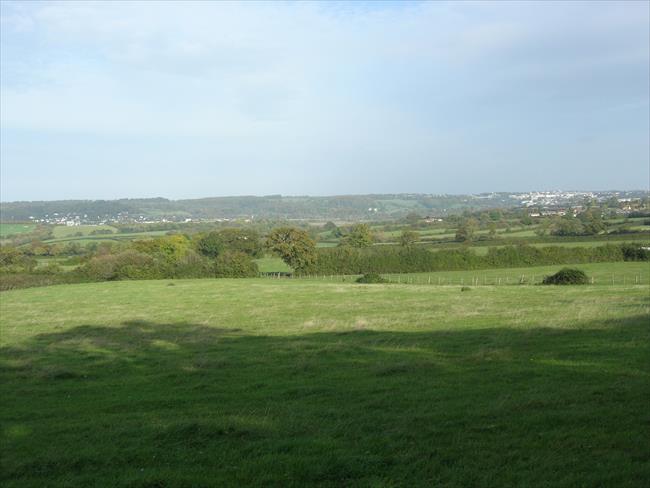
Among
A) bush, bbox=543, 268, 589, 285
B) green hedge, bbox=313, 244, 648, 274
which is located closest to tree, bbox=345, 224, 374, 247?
green hedge, bbox=313, 244, 648, 274

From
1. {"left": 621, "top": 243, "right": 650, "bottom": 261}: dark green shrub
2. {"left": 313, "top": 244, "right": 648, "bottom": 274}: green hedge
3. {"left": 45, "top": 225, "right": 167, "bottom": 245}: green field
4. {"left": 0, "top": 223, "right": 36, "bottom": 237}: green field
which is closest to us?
{"left": 621, "top": 243, "right": 650, "bottom": 261}: dark green shrub

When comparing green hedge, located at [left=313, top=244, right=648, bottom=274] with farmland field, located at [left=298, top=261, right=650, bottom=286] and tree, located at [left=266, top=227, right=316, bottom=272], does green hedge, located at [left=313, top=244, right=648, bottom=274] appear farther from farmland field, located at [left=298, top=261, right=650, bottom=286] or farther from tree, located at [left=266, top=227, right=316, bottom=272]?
farmland field, located at [left=298, top=261, right=650, bottom=286]

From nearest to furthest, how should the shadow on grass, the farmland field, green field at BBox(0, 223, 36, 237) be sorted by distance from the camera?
the shadow on grass, the farmland field, green field at BBox(0, 223, 36, 237)

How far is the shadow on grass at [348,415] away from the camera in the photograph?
7672mm

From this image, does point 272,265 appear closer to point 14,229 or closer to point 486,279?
point 486,279

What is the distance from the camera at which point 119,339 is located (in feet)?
82.0

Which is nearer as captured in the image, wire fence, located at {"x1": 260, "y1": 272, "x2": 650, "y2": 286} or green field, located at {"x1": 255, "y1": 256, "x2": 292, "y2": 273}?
wire fence, located at {"x1": 260, "y1": 272, "x2": 650, "y2": 286}

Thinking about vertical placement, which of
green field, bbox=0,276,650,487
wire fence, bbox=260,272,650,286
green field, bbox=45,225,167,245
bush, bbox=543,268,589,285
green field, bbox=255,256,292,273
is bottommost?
green field, bbox=255,256,292,273

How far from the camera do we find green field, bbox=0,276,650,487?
7.75m

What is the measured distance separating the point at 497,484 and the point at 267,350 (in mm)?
13136

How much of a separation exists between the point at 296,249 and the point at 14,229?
4338 inches

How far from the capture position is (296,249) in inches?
3118

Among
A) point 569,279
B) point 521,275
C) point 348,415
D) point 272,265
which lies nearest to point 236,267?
point 272,265

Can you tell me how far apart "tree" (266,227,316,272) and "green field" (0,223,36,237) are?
316 feet
